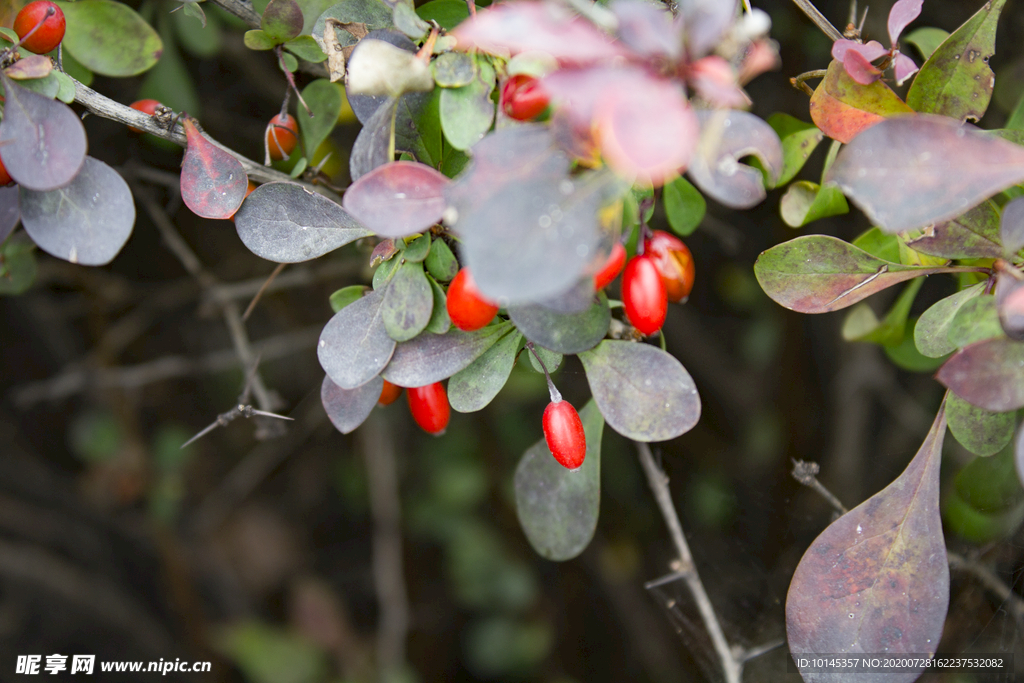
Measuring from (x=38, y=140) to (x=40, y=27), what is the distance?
0.48ft

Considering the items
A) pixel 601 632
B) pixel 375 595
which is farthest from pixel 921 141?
pixel 375 595

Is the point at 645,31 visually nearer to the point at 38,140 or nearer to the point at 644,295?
the point at 644,295

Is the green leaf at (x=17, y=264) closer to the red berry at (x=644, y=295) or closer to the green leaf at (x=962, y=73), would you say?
the red berry at (x=644, y=295)

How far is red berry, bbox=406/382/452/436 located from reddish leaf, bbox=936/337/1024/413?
1.36 ft

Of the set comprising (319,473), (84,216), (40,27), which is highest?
(40,27)

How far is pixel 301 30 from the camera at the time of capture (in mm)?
586

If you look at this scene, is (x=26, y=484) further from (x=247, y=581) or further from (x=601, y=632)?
(x=601, y=632)

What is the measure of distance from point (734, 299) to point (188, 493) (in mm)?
1558

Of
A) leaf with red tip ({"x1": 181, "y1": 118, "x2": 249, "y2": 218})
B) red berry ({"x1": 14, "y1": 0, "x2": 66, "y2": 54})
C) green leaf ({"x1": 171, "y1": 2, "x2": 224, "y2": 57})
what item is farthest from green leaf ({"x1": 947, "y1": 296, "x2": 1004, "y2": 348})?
green leaf ({"x1": 171, "y1": 2, "x2": 224, "y2": 57})

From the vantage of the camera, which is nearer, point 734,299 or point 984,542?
point 984,542

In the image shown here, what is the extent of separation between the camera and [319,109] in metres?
0.70

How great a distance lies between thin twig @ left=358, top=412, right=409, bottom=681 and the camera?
1493 millimetres

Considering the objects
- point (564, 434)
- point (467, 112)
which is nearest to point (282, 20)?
point (467, 112)

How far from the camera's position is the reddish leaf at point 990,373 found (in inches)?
16.8
